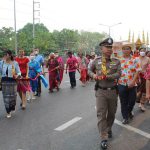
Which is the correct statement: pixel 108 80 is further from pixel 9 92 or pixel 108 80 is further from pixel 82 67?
pixel 82 67

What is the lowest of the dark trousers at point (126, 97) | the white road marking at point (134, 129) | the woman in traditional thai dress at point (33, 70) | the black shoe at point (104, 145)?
the white road marking at point (134, 129)

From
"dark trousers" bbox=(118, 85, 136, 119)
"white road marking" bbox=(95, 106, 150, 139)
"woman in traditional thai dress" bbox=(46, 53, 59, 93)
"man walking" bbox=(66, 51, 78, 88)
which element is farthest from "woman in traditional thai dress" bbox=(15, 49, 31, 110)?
"man walking" bbox=(66, 51, 78, 88)

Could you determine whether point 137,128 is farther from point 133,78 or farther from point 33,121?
point 33,121

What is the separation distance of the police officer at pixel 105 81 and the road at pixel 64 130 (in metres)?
0.46

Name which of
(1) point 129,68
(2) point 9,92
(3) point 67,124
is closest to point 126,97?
(1) point 129,68

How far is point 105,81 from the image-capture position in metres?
6.32

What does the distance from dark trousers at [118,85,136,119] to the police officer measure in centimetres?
158

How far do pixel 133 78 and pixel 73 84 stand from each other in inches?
392

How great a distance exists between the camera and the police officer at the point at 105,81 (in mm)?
6227

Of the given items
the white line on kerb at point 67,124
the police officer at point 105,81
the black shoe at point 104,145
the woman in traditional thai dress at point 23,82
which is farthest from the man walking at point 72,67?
the black shoe at point 104,145

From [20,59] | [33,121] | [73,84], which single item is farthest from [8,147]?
[73,84]

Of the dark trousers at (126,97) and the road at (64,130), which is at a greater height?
the dark trousers at (126,97)

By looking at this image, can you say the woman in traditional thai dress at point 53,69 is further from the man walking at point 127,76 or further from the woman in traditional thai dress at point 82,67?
the man walking at point 127,76

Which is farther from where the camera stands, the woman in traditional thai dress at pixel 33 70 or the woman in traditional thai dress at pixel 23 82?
the woman in traditional thai dress at pixel 33 70
